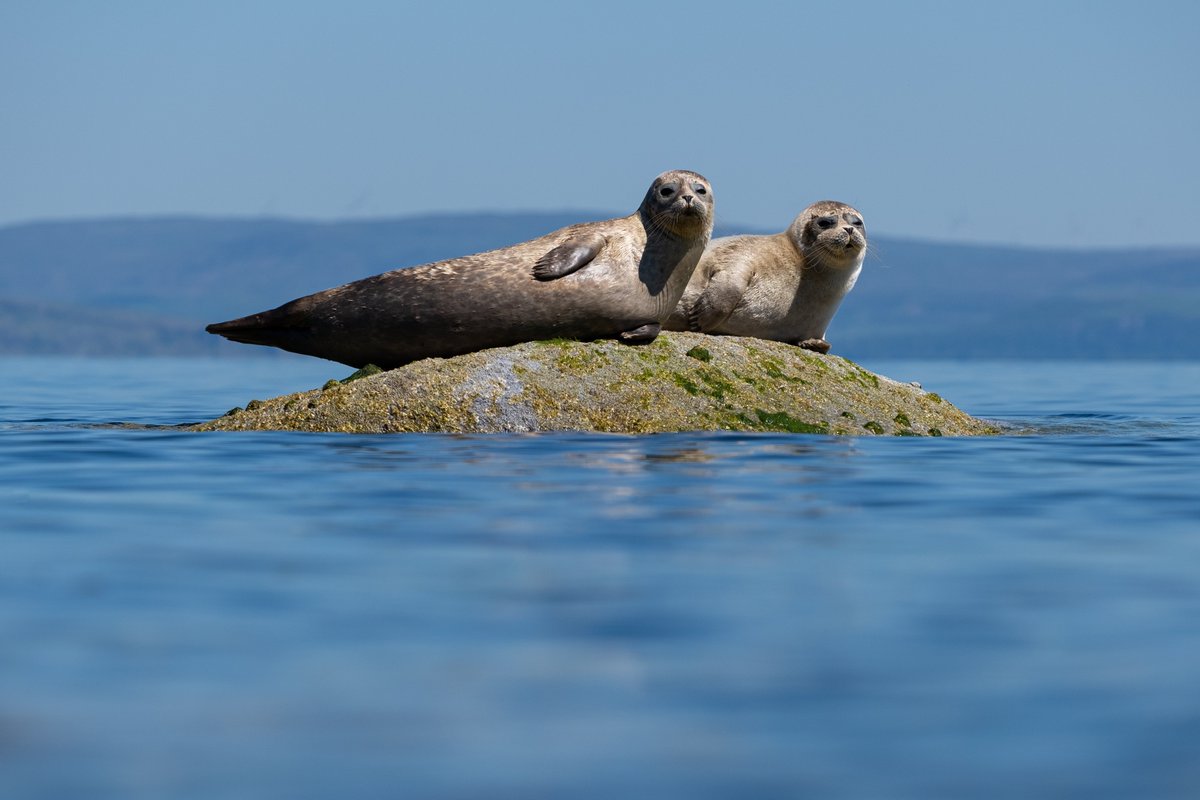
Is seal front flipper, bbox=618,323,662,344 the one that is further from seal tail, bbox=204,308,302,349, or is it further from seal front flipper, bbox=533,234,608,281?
seal tail, bbox=204,308,302,349

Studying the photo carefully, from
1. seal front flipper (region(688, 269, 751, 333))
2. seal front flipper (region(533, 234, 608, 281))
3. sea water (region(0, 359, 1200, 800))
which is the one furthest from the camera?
seal front flipper (region(688, 269, 751, 333))

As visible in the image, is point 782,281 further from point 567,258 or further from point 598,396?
point 598,396

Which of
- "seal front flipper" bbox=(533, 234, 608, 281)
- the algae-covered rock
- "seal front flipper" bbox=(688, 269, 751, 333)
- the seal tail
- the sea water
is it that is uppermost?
"seal front flipper" bbox=(533, 234, 608, 281)

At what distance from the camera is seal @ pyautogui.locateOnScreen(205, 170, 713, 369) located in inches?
483

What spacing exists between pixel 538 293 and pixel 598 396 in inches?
37.2

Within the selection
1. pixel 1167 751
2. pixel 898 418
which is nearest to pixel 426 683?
pixel 1167 751

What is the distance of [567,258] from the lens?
12227mm

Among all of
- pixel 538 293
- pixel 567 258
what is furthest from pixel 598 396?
pixel 567 258

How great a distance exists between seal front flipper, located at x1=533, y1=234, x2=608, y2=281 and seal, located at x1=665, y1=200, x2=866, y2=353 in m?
1.31

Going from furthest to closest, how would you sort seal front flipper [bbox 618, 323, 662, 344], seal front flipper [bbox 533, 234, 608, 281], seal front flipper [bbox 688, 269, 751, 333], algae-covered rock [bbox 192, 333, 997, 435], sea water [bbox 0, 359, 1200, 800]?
1. seal front flipper [bbox 688, 269, 751, 333]
2. seal front flipper [bbox 618, 323, 662, 344]
3. seal front flipper [bbox 533, 234, 608, 281]
4. algae-covered rock [bbox 192, 333, 997, 435]
5. sea water [bbox 0, 359, 1200, 800]

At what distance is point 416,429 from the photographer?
1173cm

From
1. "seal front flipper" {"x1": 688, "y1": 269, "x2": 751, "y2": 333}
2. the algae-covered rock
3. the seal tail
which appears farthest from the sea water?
"seal front flipper" {"x1": 688, "y1": 269, "x2": 751, "y2": 333}

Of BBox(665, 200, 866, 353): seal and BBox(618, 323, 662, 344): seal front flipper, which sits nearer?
BBox(618, 323, 662, 344): seal front flipper

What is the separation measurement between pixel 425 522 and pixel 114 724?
3386mm
